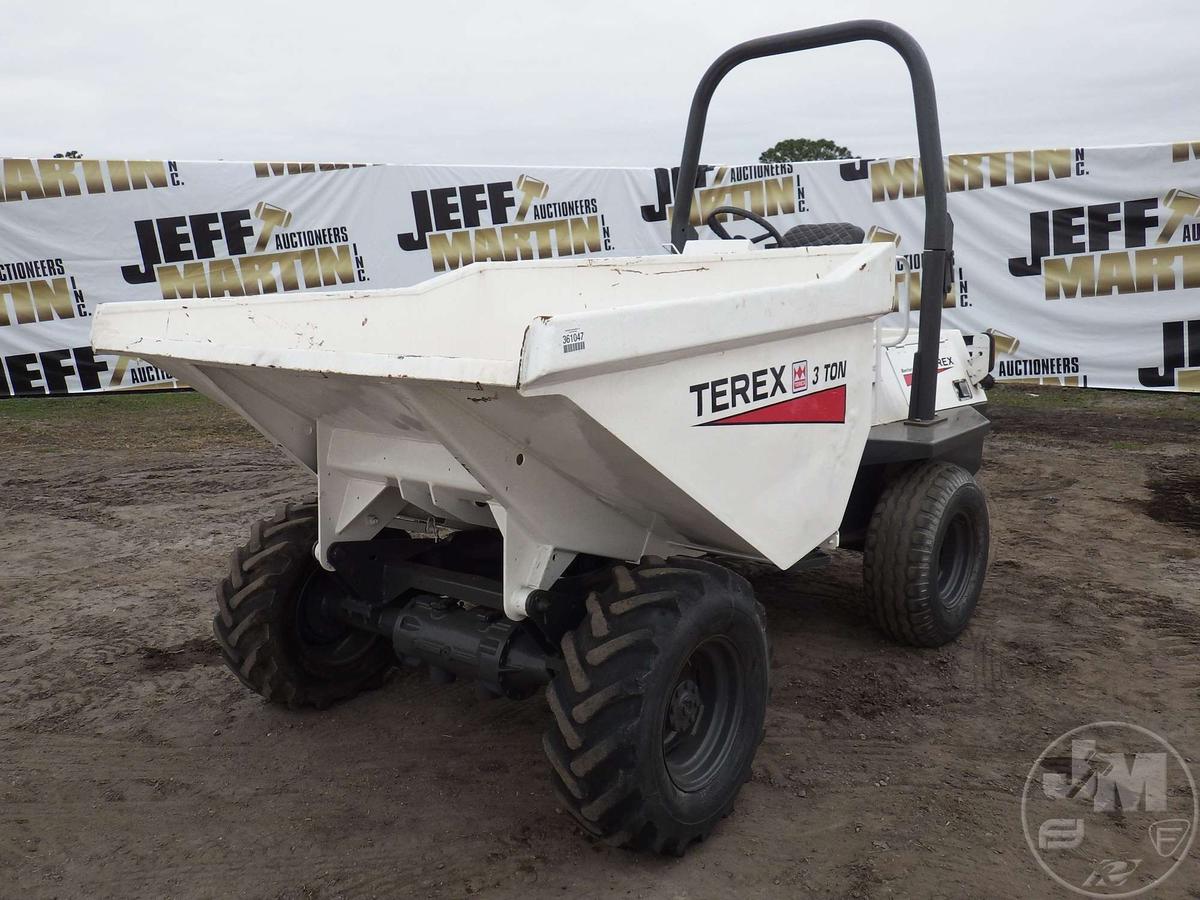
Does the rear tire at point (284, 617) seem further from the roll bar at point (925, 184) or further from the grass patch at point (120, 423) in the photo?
the grass patch at point (120, 423)

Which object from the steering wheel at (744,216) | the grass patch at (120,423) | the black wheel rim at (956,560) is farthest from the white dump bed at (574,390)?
the grass patch at (120,423)

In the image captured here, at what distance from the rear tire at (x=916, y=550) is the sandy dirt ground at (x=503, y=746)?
0.16 m

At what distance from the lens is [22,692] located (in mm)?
3551

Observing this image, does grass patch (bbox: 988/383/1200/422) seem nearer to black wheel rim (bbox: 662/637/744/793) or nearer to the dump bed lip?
the dump bed lip

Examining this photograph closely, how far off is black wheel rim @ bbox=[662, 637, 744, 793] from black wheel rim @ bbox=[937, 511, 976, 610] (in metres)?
1.57

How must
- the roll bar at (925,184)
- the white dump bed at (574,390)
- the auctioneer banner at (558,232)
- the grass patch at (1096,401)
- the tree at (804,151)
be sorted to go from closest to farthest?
the white dump bed at (574,390)
the roll bar at (925,184)
the grass patch at (1096,401)
the auctioneer banner at (558,232)
the tree at (804,151)

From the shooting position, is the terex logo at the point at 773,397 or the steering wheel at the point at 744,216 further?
the steering wheel at the point at 744,216

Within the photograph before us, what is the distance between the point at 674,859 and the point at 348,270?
9.52 metres

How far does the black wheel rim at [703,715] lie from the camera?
2588mm

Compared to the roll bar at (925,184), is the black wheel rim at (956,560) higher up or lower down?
lower down

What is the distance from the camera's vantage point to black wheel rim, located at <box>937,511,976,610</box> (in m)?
3.93

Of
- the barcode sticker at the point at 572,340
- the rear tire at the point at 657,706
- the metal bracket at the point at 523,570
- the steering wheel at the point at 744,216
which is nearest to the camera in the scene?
the barcode sticker at the point at 572,340

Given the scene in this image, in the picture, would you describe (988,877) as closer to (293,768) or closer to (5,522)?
(293,768)

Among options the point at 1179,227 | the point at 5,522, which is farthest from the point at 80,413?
the point at 1179,227
